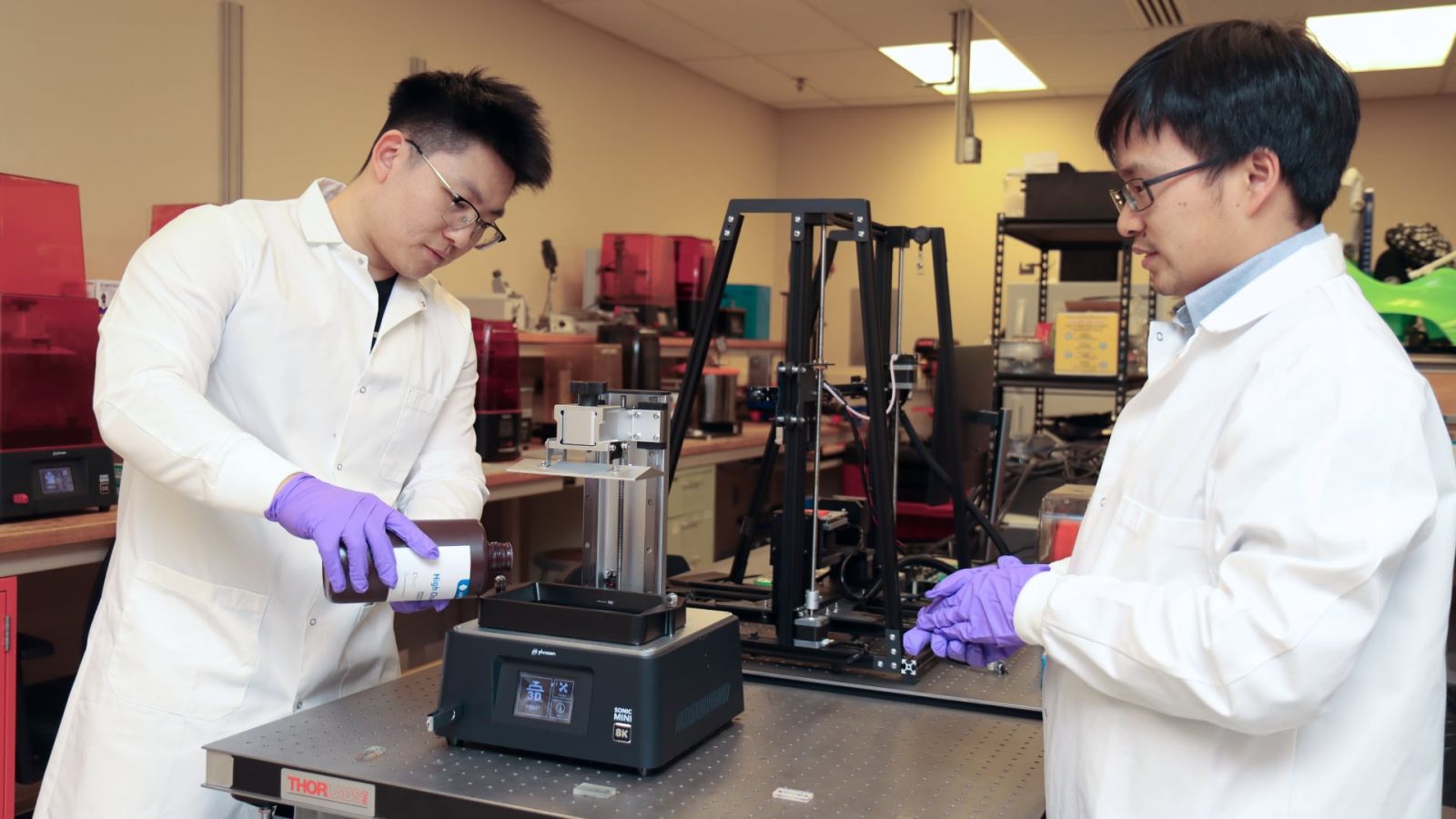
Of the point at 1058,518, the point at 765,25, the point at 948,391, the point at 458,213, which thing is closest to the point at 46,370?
the point at 458,213

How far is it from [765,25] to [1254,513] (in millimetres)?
4480

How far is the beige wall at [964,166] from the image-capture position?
19.4 feet

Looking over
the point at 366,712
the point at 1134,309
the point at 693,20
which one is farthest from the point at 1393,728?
the point at 693,20

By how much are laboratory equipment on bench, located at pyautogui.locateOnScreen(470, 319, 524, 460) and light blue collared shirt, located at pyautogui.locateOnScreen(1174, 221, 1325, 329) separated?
2.80 meters

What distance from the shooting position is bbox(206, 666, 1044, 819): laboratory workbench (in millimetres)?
1197

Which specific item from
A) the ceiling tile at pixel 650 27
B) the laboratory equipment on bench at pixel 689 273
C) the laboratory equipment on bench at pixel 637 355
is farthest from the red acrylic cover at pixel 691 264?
the ceiling tile at pixel 650 27

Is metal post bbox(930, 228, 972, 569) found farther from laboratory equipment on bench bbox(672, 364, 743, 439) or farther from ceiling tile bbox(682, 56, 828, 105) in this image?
ceiling tile bbox(682, 56, 828, 105)

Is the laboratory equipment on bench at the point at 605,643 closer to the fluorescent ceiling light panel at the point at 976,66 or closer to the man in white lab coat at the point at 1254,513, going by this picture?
the man in white lab coat at the point at 1254,513

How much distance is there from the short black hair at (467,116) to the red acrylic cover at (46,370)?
1.17 m

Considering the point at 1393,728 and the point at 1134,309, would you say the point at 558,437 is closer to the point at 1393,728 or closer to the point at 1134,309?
the point at 1393,728

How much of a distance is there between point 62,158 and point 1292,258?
3084 mm

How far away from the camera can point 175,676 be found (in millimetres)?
1481

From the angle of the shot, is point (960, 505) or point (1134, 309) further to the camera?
point (1134, 309)

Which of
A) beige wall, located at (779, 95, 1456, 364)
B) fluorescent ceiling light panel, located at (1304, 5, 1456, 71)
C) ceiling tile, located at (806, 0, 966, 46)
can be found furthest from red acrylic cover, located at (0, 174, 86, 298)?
beige wall, located at (779, 95, 1456, 364)
